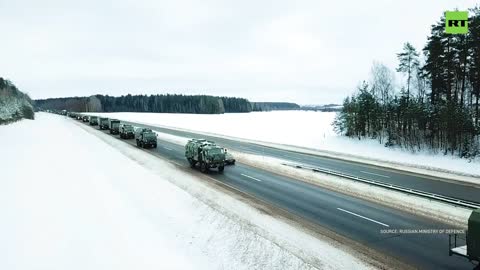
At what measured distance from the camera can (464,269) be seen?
34.5 feet

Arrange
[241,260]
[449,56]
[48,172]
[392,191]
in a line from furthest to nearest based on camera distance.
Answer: [449,56] → [48,172] → [392,191] → [241,260]

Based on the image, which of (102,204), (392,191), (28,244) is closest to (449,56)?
(392,191)

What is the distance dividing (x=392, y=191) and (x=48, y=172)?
2352 centimetres

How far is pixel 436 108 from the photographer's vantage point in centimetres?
3825

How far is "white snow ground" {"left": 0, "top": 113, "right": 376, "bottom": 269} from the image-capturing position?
477 inches

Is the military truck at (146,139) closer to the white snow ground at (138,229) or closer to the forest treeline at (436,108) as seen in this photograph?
the white snow ground at (138,229)

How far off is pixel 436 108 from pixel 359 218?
27943 millimetres

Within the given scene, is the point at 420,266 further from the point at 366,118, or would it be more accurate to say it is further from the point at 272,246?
the point at 366,118

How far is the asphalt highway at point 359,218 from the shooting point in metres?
11.7

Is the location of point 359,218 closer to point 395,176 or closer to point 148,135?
point 395,176

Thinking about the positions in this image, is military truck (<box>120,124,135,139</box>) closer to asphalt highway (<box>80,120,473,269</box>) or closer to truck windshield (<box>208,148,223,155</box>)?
truck windshield (<box>208,148,223,155</box>)

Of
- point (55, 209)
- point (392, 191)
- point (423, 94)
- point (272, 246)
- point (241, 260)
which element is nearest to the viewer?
point (241, 260)

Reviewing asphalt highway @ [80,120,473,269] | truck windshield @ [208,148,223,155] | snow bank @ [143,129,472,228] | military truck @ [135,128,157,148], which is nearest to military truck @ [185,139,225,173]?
truck windshield @ [208,148,223,155]

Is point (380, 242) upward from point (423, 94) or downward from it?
downward
